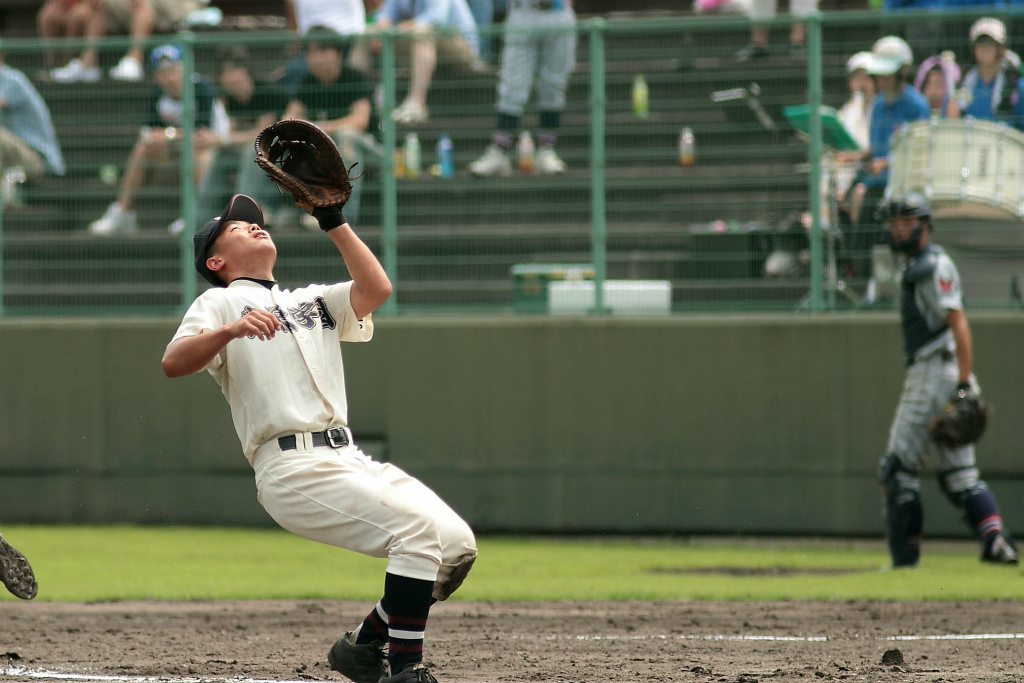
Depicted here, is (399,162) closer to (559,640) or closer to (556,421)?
(556,421)

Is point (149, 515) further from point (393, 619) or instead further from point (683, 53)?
point (393, 619)

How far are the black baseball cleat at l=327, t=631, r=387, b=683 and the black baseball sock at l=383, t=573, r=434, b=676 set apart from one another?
25cm

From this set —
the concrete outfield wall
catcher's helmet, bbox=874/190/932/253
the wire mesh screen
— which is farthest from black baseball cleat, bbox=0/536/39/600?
catcher's helmet, bbox=874/190/932/253

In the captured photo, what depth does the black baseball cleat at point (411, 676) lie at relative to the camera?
4.28m

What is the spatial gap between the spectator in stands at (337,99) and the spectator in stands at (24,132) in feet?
6.48

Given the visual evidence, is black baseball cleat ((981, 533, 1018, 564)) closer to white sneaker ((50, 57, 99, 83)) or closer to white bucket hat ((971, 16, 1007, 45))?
white bucket hat ((971, 16, 1007, 45))

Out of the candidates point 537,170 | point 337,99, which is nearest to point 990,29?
point 537,170

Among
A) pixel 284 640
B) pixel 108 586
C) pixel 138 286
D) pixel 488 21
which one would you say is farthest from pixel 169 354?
pixel 488 21

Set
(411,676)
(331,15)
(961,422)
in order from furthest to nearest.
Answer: (331,15) < (961,422) < (411,676)

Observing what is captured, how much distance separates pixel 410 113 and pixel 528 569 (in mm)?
3539

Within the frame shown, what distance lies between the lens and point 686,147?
31.0 ft

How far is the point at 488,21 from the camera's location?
12.3 meters

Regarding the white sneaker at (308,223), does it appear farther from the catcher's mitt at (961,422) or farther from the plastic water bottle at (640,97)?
the catcher's mitt at (961,422)

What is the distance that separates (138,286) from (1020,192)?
6.48 meters
